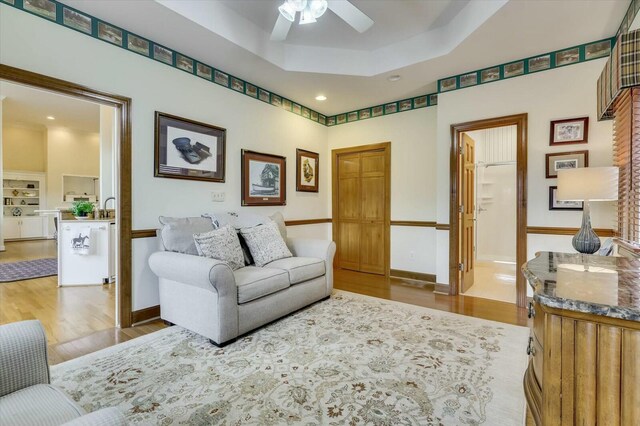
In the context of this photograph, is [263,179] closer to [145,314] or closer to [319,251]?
[319,251]

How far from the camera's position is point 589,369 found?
865 millimetres

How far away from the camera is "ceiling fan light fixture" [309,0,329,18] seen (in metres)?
2.10

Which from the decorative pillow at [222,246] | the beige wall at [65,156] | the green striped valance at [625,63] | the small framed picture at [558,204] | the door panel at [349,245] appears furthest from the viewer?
the beige wall at [65,156]

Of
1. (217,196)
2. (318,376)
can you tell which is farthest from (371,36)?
(318,376)

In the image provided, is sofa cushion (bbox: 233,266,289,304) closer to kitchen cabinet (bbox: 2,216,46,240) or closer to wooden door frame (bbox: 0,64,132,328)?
wooden door frame (bbox: 0,64,132,328)

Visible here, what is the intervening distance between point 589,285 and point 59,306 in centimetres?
445

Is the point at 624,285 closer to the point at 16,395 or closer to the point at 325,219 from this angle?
the point at 16,395

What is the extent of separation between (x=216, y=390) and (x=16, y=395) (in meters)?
0.99

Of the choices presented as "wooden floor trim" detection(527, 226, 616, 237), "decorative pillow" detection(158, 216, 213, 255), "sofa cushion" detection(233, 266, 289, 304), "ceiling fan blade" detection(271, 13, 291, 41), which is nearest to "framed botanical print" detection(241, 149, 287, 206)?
"decorative pillow" detection(158, 216, 213, 255)

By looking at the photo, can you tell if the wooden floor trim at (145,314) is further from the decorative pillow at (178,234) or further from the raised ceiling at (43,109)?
the raised ceiling at (43,109)

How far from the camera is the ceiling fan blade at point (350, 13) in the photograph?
2.12m

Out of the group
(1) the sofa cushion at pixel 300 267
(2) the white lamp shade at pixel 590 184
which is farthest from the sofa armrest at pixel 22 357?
(2) the white lamp shade at pixel 590 184

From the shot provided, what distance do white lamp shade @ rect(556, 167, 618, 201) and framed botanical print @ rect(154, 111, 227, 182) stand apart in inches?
129

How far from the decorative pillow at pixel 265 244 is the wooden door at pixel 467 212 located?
2289mm
